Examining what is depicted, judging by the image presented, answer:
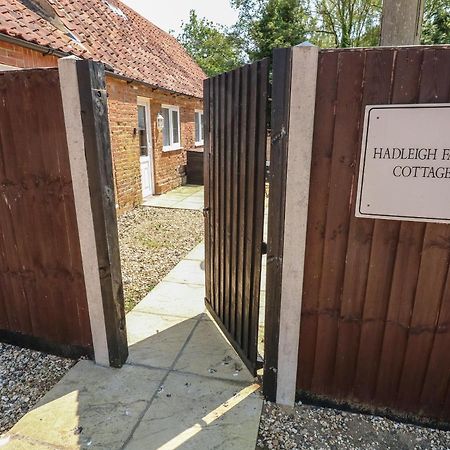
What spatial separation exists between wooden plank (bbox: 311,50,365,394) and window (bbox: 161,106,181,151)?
8651 mm

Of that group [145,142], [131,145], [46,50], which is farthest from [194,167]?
[46,50]

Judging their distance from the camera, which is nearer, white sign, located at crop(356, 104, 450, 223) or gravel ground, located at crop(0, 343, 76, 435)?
white sign, located at crop(356, 104, 450, 223)

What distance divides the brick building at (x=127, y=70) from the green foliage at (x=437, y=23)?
12073mm

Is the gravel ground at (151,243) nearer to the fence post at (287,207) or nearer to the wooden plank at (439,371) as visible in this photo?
the fence post at (287,207)

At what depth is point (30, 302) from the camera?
10.1 ft

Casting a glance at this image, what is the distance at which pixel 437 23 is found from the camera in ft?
54.7

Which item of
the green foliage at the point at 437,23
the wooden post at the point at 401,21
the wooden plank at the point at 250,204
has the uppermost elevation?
the green foliage at the point at 437,23

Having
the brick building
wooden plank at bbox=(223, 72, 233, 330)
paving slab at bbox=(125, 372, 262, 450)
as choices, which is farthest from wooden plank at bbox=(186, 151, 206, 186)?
paving slab at bbox=(125, 372, 262, 450)

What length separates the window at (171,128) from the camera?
1049 cm

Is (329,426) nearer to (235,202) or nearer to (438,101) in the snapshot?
(235,202)

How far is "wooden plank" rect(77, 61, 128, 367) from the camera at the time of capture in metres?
2.33

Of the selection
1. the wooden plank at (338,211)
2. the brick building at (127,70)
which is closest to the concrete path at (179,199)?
the brick building at (127,70)

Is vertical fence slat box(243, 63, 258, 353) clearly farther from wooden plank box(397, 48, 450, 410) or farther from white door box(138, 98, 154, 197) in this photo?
white door box(138, 98, 154, 197)

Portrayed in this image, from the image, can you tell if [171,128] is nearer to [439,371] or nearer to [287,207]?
[287,207]
